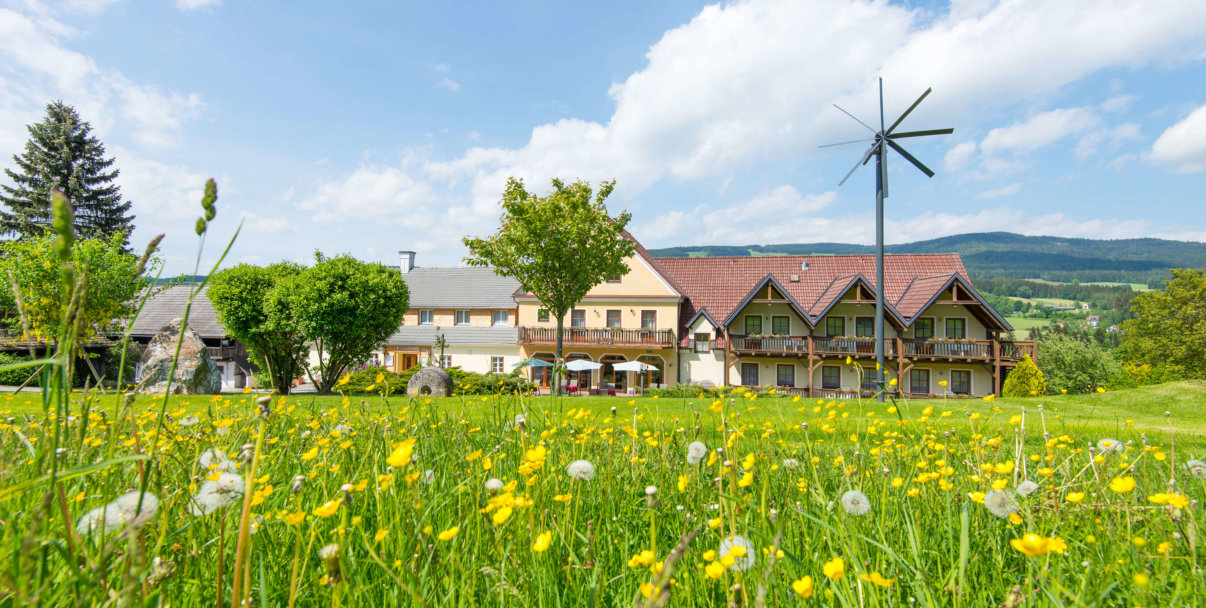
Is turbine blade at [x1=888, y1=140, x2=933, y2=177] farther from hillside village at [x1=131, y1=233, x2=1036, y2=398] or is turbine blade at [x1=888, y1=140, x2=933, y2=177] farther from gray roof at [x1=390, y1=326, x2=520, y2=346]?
gray roof at [x1=390, y1=326, x2=520, y2=346]

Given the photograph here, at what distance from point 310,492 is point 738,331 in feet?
98.8

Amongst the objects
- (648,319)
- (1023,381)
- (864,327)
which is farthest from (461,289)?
(1023,381)

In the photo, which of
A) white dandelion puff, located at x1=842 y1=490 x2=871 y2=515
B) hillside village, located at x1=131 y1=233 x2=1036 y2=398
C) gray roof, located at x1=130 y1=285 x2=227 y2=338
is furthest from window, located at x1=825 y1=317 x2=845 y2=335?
gray roof, located at x1=130 y1=285 x2=227 y2=338

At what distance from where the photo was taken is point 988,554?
210cm

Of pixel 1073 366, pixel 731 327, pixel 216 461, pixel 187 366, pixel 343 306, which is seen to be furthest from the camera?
pixel 1073 366


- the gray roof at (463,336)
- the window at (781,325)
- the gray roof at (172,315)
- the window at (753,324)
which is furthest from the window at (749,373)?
the gray roof at (172,315)

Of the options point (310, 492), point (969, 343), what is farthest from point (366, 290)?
point (969, 343)

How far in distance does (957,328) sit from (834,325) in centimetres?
604

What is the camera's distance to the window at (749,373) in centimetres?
3125

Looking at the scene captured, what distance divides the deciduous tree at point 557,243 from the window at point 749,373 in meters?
11.5

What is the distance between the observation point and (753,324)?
31.3 meters

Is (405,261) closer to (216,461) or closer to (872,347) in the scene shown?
(872,347)

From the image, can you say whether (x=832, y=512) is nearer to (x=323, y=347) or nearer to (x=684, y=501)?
(x=684, y=501)

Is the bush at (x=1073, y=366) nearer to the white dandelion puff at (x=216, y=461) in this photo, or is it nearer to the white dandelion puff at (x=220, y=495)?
the white dandelion puff at (x=216, y=461)
